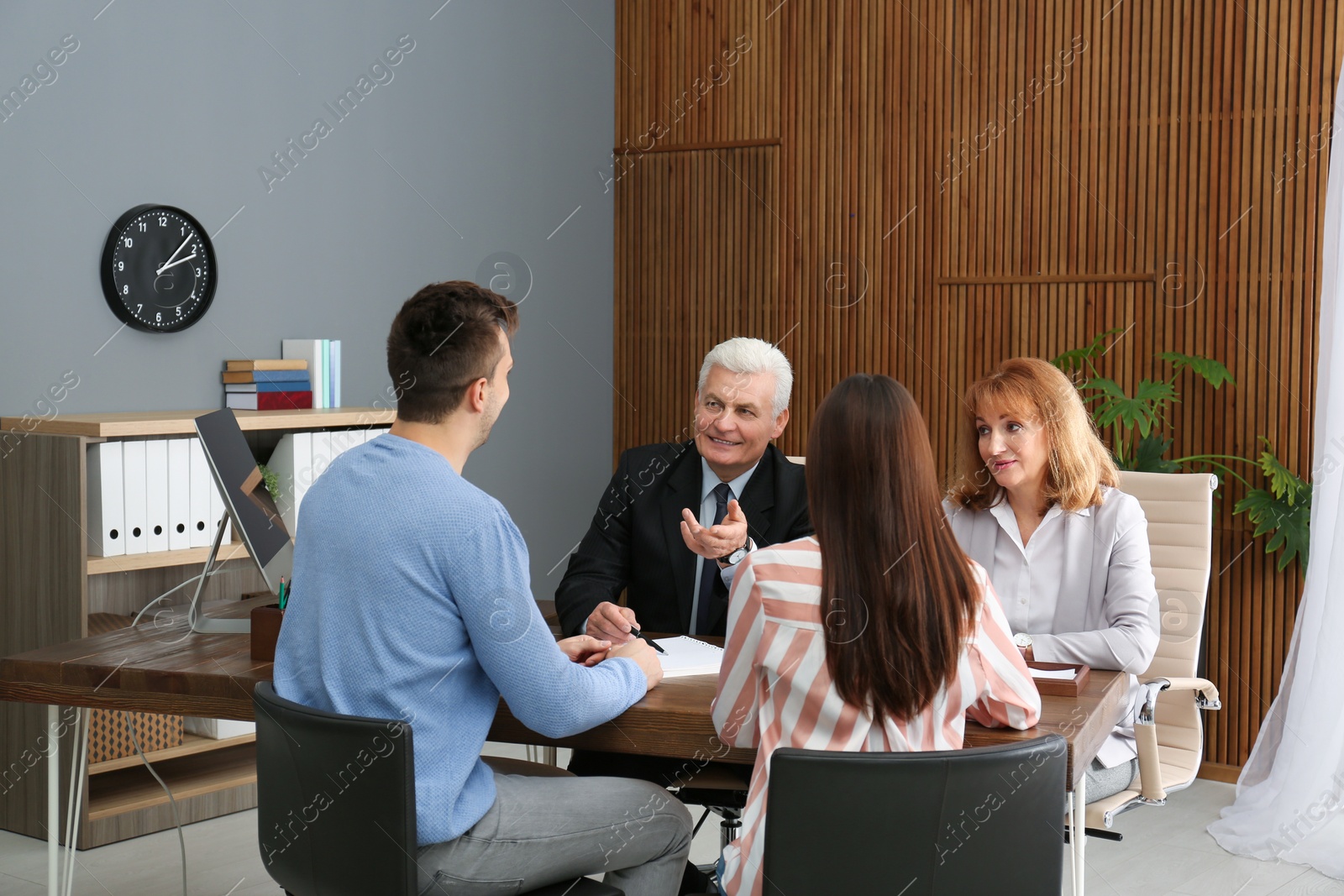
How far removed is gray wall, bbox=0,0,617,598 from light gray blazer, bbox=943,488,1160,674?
3114 millimetres

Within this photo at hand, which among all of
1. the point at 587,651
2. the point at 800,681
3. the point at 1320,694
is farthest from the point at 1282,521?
the point at 800,681

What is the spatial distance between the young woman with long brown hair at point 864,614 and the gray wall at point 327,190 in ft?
10.7

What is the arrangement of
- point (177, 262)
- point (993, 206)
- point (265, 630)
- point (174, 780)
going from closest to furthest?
point (265, 630), point (174, 780), point (177, 262), point (993, 206)

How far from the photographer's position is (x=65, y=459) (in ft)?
12.9

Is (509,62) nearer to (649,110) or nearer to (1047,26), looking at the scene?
(649,110)

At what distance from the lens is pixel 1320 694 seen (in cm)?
414

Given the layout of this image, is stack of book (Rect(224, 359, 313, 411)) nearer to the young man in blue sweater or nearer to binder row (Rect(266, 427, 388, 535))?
binder row (Rect(266, 427, 388, 535))

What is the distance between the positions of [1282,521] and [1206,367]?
67 cm

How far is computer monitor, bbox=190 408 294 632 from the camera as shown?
265 centimetres

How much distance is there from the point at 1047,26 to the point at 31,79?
4113 mm

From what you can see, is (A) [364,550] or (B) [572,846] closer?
(A) [364,550]

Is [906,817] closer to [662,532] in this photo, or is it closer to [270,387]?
[662,532]

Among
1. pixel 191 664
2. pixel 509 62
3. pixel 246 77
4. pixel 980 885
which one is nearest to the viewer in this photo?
pixel 980 885

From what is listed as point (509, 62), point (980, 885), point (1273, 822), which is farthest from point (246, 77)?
point (1273, 822)
